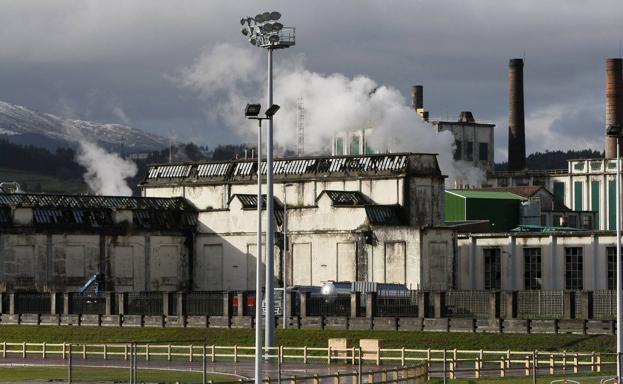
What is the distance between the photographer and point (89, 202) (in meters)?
129

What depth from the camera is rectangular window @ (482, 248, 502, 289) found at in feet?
397

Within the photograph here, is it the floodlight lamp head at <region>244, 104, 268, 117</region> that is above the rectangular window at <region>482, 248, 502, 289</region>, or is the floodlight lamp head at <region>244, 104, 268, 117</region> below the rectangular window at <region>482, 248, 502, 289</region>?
above

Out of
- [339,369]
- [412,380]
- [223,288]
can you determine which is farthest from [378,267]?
[412,380]

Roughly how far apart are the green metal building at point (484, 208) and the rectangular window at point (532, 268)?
27.6 m

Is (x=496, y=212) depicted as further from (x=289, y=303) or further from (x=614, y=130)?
(x=614, y=130)

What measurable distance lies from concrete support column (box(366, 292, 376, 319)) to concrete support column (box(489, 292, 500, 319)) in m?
7.44

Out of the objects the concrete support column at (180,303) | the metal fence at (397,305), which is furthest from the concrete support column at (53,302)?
the metal fence at (397,305)

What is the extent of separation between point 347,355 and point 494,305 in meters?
16.9

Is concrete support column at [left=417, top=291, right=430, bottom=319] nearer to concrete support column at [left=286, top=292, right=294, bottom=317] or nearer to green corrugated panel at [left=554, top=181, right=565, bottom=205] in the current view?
concrete support column at [left=286, top=292, right=294, bottom=317]

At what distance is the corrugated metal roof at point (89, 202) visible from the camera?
125 metres

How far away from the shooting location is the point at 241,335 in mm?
94562

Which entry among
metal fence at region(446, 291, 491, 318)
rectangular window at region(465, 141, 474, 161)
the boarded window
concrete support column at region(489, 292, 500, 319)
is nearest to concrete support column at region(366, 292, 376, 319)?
metal fence at region(446, 291, 491, 318)

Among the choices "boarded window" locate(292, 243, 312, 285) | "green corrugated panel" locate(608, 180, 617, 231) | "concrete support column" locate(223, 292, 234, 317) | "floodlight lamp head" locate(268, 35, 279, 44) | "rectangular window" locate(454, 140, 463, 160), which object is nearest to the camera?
"floodlight lamp head" locate(268, 35, 279, 44)

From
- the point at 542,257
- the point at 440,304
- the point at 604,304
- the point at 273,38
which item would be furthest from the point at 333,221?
→ the point at 273,38
